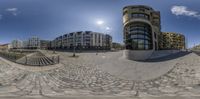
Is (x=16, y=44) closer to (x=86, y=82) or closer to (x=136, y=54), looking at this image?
(x=86, y=82)

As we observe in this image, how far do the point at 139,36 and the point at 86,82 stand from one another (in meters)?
9.99

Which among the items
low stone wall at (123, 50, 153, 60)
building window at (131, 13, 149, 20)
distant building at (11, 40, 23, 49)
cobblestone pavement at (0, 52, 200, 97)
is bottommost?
cobblestone pavement at (0, 52, 200, 97)

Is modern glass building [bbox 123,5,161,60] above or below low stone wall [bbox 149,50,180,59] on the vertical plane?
above

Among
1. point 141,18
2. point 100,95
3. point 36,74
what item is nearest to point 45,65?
point 36,74

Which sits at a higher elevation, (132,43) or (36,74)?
(132,43)

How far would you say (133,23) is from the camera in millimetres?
18344

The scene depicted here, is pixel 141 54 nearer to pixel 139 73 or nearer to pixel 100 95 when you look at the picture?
pixel 139 73

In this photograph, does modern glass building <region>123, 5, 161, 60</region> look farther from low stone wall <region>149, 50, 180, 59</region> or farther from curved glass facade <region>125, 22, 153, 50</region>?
low stone wall <region>149, 50, 180, 59</region>

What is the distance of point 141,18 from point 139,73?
937cm

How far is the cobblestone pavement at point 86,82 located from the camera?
28.4 ft

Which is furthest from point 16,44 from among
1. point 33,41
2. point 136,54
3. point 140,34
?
→ point 140,34

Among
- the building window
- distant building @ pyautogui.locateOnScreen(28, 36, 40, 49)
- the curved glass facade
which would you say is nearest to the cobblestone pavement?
distant building @ pyautogui.locateOnScreen(28, 36, 40, 49)

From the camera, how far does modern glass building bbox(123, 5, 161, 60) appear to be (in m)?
16.9

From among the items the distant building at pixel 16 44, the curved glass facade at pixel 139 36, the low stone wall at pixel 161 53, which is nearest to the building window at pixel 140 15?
the curved glass facade at pixel 139 36
